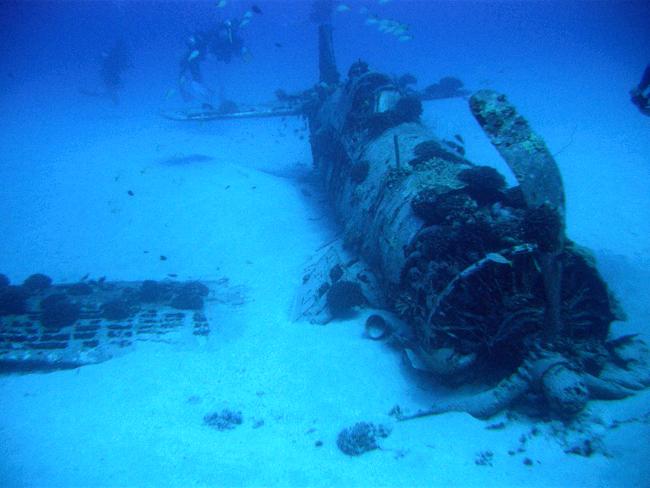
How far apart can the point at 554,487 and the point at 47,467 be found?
6.59 m

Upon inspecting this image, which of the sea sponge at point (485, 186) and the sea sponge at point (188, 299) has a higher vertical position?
the sea sponge at point (485, 186)

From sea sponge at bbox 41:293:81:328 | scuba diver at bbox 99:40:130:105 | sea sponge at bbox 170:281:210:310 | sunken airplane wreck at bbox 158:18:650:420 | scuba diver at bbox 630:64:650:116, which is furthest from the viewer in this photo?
scuba diver at bbox 99:40:130:105

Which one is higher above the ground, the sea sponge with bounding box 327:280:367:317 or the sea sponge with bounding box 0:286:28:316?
the sea sponge with bounding box 327:280:367:317

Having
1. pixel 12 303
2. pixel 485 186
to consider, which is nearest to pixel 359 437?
pixel 485 186

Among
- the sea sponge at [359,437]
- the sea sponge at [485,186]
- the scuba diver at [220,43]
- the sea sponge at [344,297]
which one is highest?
the scuba diver at [220,43]

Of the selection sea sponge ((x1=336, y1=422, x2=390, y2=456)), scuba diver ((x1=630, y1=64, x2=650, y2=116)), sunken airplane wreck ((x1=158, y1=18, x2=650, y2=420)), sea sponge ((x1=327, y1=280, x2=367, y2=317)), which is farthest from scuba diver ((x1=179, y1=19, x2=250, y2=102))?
sea sponge ((x1=336, y1=422, x2=390, y2=456))

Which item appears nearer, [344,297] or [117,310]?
[344,297]

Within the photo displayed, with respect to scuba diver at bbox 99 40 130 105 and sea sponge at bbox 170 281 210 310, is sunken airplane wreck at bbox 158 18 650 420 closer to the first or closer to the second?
sea sponge at bbox 170 281 210 310

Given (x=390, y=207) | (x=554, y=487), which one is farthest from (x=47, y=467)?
(x=390, y=207)

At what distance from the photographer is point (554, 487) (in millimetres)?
3838

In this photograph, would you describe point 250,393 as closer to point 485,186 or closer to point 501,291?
point 501,291

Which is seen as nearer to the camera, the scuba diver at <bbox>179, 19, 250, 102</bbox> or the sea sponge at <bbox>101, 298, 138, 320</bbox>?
the sea sponge at <bbox>101, 298, 138, 320</bbox>

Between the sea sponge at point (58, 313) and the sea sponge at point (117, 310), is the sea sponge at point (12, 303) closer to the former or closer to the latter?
the sea sponge at point (58, 313)

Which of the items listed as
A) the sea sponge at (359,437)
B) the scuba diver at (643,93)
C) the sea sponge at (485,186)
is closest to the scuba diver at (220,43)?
the sea sponge at (485,186)
